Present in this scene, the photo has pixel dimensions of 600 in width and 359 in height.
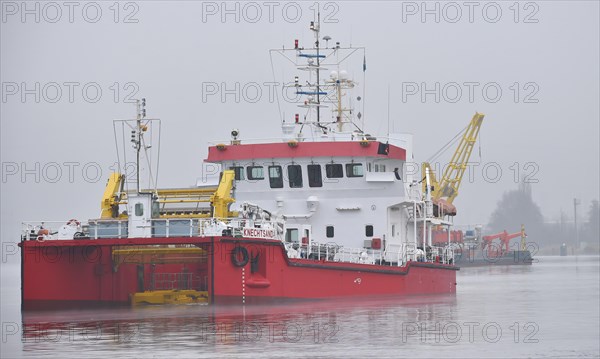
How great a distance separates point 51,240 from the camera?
32969 mm

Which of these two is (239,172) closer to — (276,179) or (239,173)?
(239,173)

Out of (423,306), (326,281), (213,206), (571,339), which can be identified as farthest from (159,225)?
(571,339)

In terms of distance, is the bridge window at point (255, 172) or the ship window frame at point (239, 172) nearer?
the bridge window at point (255, 172)

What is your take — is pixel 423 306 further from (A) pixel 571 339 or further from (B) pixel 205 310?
(A) pixel 571 339

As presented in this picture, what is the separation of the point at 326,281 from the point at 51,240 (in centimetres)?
777

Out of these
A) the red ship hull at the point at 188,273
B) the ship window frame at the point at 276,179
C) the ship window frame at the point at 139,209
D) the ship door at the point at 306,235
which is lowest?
the red ship hull at the point at 188,273

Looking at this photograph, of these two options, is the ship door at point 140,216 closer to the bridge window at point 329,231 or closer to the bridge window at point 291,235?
the bridge window at point 291,235

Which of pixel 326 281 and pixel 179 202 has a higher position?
pixel 179 202

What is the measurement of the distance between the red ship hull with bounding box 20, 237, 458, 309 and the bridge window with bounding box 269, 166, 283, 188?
168 inches

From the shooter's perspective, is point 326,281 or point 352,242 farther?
point 352,242

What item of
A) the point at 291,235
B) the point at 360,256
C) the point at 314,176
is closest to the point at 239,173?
the point at 314,176

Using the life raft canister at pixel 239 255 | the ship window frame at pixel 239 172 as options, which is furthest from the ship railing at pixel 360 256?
the life raft canister at pixel 239 255

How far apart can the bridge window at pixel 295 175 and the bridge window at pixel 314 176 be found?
0.29 m

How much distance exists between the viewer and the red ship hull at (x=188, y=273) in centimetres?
3222
